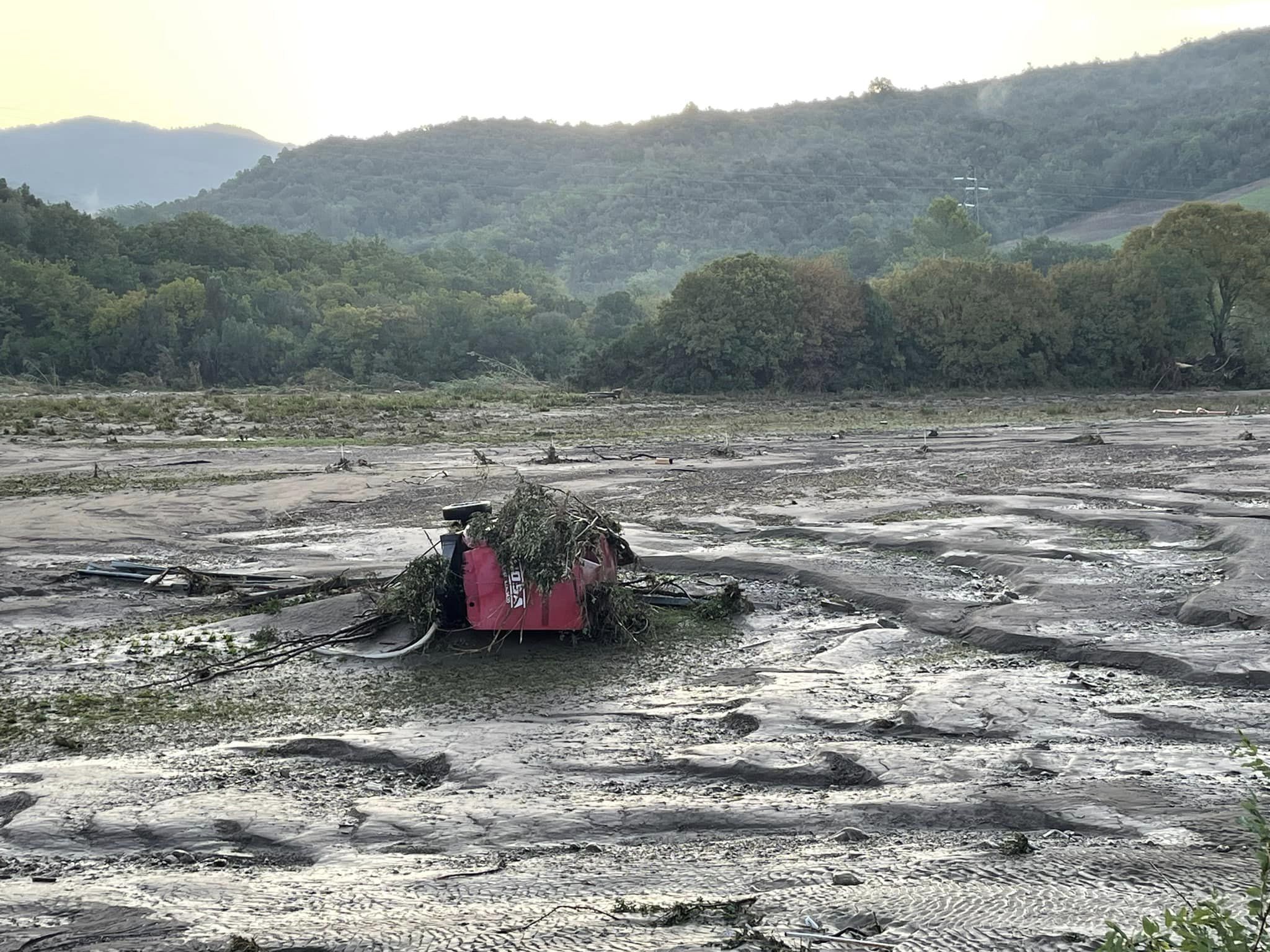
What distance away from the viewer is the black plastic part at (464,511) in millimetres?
9664

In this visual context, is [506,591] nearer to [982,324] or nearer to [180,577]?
[180,577]

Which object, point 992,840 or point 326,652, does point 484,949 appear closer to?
point 992,840

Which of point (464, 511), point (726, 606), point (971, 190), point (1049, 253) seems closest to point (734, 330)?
point (726, 606)

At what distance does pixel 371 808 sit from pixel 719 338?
41.9m

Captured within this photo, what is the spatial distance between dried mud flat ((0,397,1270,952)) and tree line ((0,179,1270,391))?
34.5 meters

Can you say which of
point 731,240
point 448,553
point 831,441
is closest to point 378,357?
point 831,441

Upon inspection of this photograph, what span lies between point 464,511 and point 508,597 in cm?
95

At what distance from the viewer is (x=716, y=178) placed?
15525 cm

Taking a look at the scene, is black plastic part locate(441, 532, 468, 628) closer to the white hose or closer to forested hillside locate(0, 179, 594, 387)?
the white hose

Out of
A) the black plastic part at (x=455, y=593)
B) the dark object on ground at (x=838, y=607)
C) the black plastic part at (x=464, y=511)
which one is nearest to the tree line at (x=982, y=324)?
the dark object on ground at (x=838, y=607)

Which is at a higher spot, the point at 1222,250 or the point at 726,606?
the point at 1222,250

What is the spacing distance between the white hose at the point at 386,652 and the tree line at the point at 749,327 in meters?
38.4

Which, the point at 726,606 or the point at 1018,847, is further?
the point at 726,606

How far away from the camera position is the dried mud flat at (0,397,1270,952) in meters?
4.52
